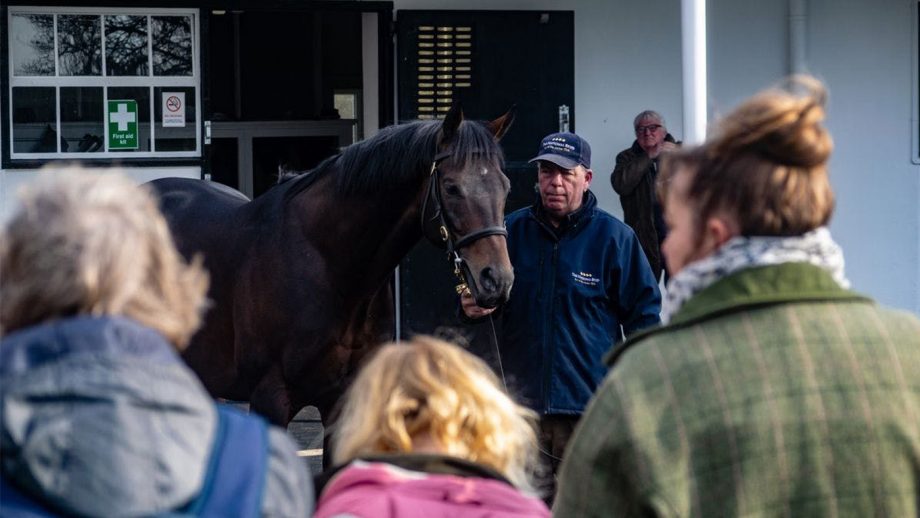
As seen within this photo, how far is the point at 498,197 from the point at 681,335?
304 cm

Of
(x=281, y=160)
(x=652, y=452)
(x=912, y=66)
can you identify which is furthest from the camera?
(x=281, y=160)

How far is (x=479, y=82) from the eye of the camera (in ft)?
30.0

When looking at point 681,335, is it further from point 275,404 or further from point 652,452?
point 275,404

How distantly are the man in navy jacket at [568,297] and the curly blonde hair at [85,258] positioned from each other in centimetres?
310

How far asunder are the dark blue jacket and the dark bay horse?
10.8 inches

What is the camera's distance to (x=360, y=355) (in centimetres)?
555

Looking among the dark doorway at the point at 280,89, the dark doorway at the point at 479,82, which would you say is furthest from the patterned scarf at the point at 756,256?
the dark doorway at the point at 280,89

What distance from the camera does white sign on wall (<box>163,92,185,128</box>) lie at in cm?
900

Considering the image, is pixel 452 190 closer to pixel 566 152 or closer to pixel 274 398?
pixel 566 152

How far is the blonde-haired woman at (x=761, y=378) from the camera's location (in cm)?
217

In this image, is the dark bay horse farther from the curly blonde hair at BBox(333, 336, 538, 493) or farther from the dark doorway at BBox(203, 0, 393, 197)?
the dark doorway at BBox(203, 0, 393, 197)

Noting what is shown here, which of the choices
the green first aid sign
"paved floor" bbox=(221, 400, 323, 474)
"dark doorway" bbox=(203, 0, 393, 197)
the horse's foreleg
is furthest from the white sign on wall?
the horse's foreleg

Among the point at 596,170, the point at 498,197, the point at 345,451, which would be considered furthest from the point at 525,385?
the point at 596,170

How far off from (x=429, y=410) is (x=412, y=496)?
16 cm
